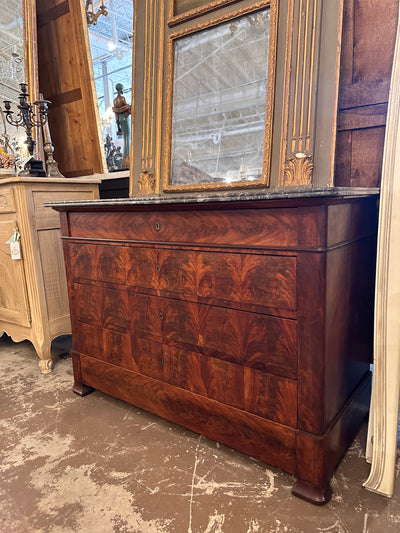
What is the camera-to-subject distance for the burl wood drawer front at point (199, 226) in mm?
1106

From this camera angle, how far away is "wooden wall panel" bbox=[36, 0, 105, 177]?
8.61 feet

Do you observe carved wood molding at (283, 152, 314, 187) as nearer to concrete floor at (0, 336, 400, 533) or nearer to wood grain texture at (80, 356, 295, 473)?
wood grain texture at (80, 356, 295, 473)

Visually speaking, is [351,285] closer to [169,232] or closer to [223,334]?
[223,334]

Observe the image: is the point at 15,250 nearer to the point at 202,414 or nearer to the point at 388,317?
the point at 202,414

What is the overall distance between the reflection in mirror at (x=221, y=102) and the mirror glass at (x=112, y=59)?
792 millimetres

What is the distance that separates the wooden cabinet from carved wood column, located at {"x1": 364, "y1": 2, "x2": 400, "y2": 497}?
1748 mm

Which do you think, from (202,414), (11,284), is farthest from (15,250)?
(202,414)

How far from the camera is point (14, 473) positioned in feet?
4.45

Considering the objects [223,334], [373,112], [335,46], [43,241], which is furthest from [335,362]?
[43,241]

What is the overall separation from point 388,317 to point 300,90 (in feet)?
2.96

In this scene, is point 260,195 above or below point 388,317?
above

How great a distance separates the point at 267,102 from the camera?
1.50m

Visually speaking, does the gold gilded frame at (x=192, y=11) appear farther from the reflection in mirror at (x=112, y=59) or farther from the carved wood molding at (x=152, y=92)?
the reflection in mirror at (x=112, y=59)

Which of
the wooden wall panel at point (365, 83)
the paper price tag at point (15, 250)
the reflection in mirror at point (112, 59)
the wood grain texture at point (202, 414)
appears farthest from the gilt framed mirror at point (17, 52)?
the wooden wall panel at point (365, 83)
